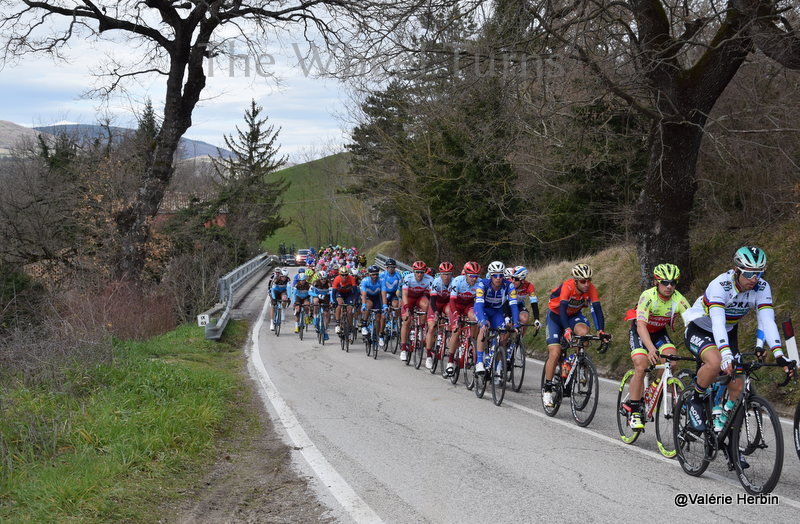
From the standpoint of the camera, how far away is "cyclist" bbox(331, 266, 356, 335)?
17891mm

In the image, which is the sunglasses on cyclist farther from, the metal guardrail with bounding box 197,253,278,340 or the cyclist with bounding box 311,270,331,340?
the metal guardrail with bounding box 197,253,278,340

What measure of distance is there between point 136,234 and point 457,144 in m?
12.8

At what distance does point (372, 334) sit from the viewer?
54.1 feet

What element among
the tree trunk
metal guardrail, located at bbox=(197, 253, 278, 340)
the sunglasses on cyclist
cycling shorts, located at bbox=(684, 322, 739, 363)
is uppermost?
the tree trunk

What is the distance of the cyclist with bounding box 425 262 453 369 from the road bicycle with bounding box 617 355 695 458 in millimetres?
5562

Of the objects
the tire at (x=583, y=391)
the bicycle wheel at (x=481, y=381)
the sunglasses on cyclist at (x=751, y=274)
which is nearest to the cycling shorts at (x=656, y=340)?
the tire at (x=583, y=391)

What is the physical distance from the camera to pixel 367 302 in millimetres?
16844

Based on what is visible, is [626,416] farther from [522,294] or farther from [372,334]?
[372,334]

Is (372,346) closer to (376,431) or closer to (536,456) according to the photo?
(376,431)

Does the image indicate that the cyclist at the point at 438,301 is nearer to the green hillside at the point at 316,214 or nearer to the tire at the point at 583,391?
the tire at the point at 583,391

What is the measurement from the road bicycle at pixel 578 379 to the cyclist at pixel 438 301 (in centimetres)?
402

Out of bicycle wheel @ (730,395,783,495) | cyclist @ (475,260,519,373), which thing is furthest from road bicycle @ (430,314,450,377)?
bicycle wheel @ (730,395,783,495)

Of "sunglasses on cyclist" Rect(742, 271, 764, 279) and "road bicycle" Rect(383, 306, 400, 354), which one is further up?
"sunglasses on cyclist" Rect(742, 271, 764, 279)

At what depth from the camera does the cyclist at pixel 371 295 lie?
16828 millimetres
